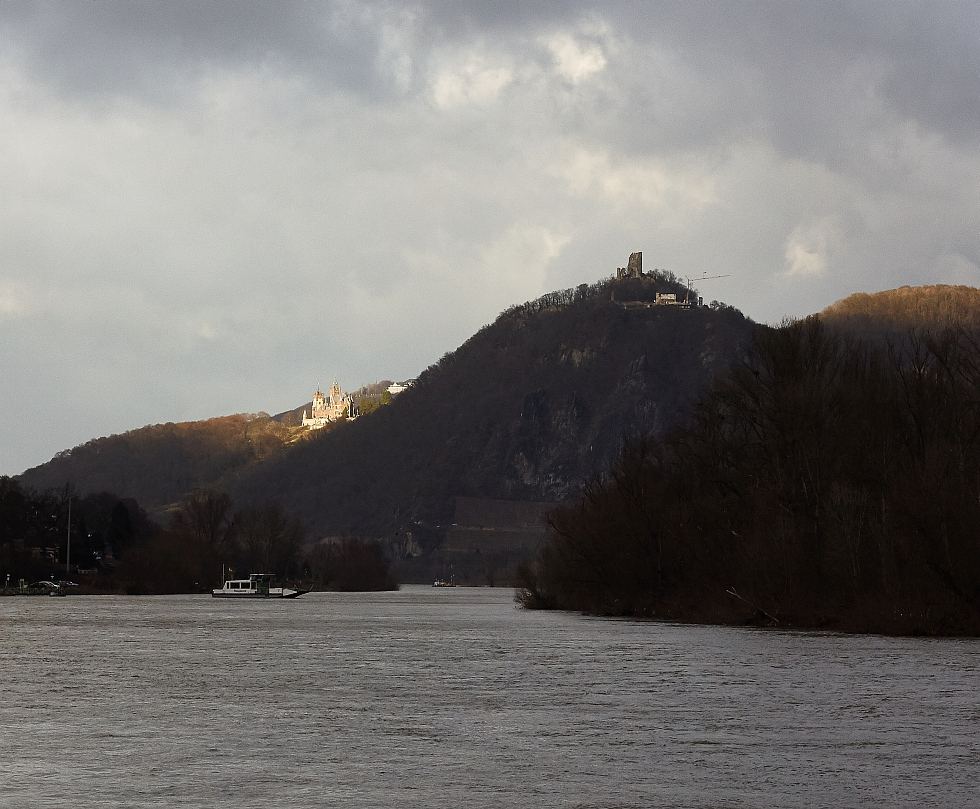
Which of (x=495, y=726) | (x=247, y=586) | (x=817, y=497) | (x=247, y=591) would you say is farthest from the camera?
(x=247, y=586)

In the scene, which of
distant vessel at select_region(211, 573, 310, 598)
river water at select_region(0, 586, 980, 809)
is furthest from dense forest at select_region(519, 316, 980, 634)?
distant vessel at select_region(211, 573, 310, 598)

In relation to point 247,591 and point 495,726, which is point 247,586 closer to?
point 247,591

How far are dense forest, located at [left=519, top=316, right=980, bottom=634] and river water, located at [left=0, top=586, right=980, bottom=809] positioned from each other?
675 centimetres

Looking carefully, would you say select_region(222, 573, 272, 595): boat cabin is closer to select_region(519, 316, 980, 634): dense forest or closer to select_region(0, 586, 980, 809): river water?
select_region(519, 316, 980, 634): dense forest

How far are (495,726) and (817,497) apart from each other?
152 feet

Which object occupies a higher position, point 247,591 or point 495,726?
→ point 247,591

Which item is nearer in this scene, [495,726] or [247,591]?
[495,726]

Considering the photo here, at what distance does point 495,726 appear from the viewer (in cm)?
2728

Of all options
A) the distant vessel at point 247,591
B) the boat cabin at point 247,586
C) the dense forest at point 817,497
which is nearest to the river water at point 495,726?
the dense forest at point 817,497

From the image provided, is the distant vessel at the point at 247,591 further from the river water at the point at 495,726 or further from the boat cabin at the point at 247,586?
the river water at the point at 495,726

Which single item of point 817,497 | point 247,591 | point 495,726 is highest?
point 817,497

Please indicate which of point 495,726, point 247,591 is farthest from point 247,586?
point 495,726

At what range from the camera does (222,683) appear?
123 feet

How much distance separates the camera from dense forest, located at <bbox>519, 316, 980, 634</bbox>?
5928 cm
